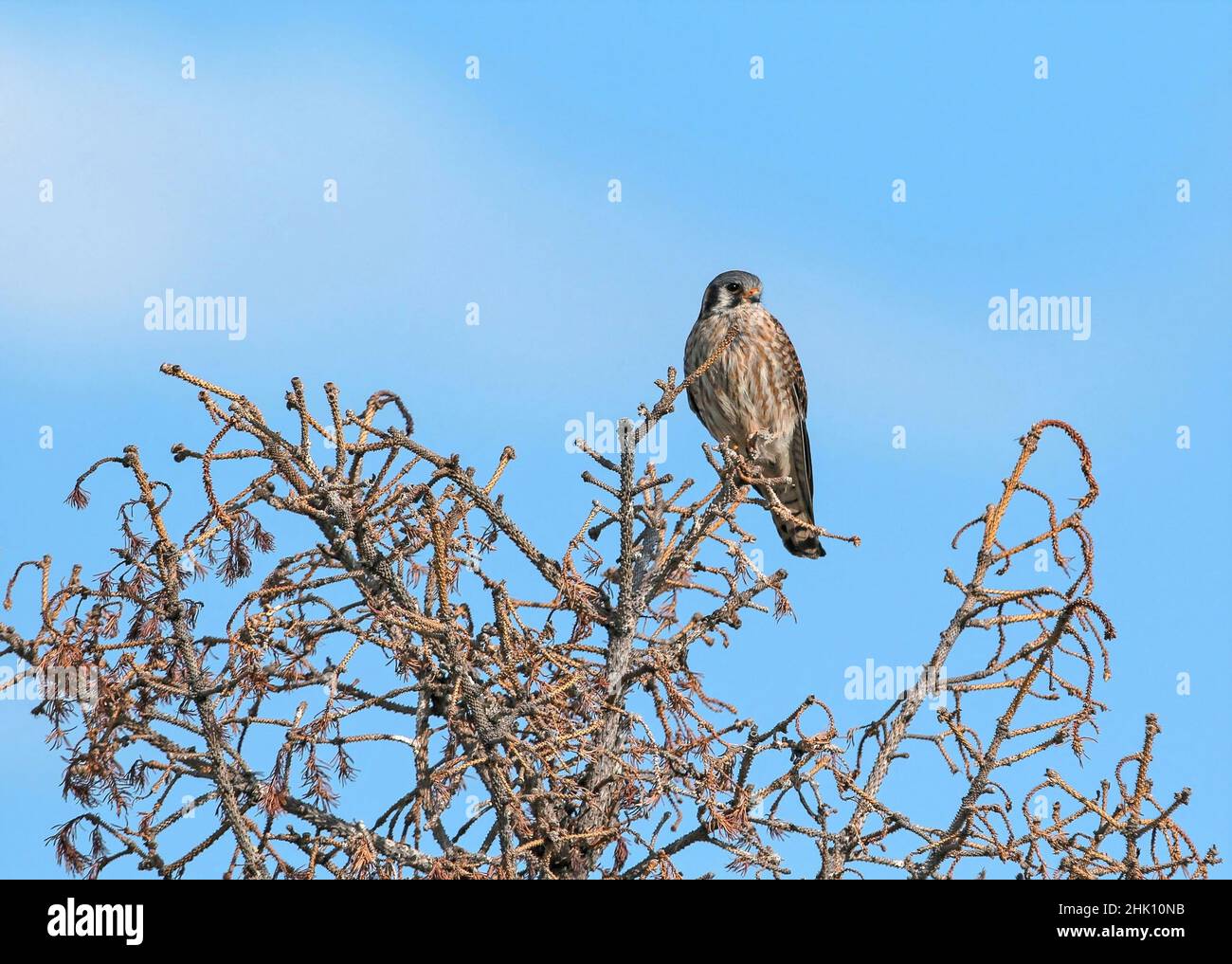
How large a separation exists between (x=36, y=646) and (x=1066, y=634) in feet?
8.44

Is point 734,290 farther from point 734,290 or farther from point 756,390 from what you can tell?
point 756,390

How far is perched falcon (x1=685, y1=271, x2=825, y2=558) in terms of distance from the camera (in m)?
7.76

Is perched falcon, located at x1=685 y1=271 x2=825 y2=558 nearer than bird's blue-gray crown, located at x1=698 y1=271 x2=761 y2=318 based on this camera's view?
Yes

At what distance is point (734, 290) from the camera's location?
8234 millimetres

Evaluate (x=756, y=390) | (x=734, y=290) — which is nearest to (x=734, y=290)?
(x=734, y=290)

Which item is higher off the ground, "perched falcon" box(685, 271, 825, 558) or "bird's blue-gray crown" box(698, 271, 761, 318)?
"bird's blue-gray crown" box(698, 271, 761, 318)

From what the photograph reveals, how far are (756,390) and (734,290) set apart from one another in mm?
743

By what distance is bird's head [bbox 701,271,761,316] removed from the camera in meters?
8.20

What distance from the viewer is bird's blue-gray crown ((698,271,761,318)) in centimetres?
820

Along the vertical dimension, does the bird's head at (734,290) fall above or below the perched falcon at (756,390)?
above

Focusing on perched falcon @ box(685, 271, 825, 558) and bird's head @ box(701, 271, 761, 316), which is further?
bird's head @ box(701, 271, 761, 316)

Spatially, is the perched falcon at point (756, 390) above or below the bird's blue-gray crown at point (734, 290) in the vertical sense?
below

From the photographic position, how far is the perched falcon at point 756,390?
7.76 metres

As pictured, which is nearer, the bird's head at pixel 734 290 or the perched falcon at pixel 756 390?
the perched falcon at pixel 756 390
